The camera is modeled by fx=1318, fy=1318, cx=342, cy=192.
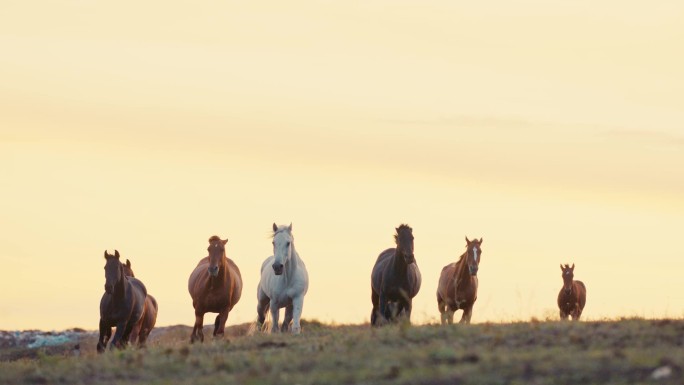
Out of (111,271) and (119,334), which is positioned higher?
(111,271)

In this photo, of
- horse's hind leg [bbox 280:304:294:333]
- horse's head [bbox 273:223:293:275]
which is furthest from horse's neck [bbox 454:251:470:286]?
horse's head [bbox 273:223:293:275]

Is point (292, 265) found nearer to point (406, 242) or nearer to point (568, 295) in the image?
point (406, 242)

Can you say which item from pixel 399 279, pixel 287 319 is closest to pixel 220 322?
pixel 287 319

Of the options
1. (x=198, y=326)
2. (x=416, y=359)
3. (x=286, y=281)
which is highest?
(x=286, y=281)

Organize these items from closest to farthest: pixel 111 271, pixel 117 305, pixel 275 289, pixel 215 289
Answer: pixel 111 271 < pixel 117 305 < pixel 275 289 < pixel 215 289

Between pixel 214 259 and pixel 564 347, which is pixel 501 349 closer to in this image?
pixel 564 347

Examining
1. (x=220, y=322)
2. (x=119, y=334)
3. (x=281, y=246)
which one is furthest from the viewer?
(x=220, y=322)

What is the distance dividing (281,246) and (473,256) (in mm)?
5361

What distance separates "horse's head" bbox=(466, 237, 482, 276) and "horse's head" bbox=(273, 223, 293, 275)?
490cm

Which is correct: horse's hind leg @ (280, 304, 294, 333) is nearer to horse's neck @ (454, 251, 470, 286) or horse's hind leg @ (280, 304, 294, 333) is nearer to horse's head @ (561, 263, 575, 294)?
horse's neck @ (454, 251, 470, 286)

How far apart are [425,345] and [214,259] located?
11.0 meters

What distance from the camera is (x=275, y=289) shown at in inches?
1096

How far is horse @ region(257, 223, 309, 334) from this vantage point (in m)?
27.1

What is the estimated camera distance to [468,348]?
17500 millimetres
